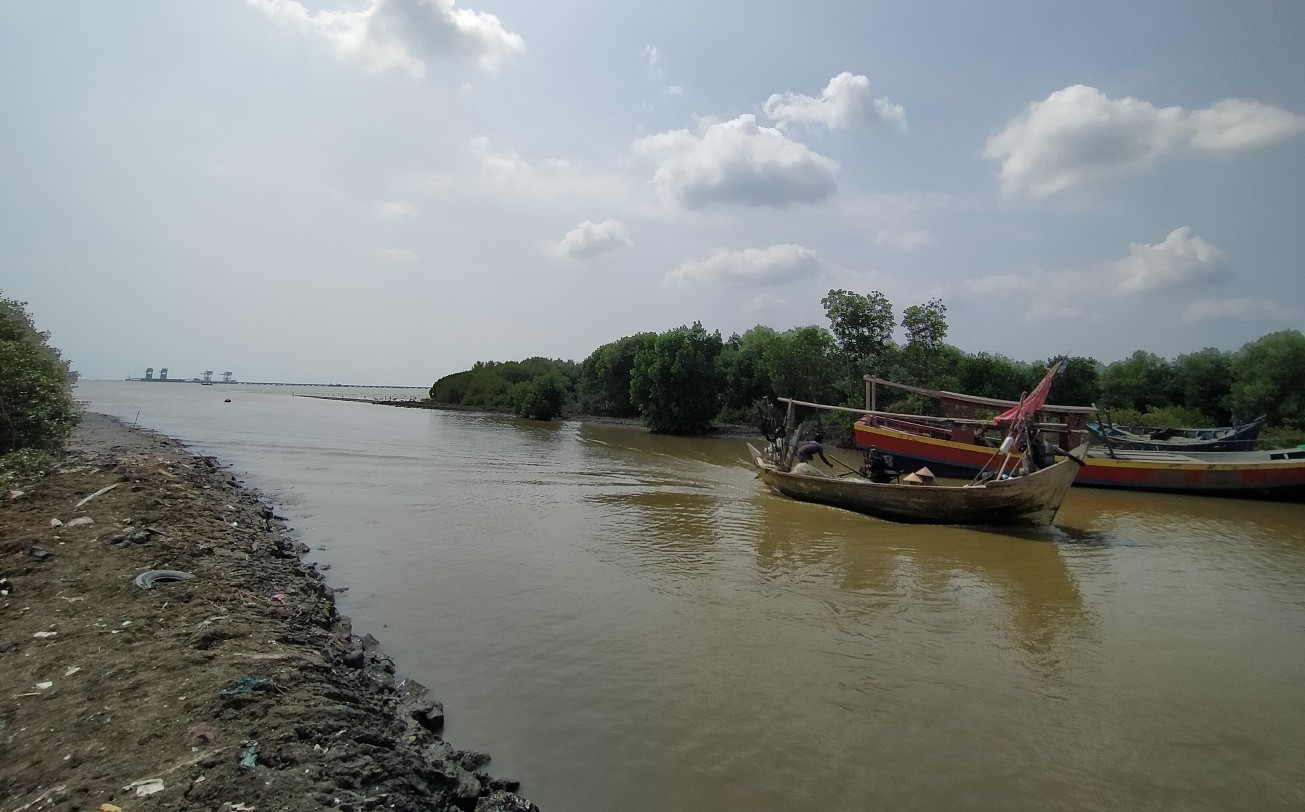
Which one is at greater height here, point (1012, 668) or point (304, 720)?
point (304, 720)

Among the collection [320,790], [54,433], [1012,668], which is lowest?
[1012,668]

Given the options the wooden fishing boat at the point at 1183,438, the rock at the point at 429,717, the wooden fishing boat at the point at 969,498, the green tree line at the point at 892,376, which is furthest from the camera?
the green tree line at the point at 892,376

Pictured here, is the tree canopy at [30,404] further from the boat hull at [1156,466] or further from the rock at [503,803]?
the boat hull at [1156,466]

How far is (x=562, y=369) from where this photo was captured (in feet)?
267

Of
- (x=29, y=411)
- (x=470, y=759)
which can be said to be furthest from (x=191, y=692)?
(x=29, y=411)

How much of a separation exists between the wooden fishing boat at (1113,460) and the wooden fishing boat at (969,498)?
451cm

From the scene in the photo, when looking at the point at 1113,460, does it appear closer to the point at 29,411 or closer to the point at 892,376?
the point at 892,376

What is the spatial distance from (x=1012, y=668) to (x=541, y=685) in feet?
16.1

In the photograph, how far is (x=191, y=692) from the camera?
442cm

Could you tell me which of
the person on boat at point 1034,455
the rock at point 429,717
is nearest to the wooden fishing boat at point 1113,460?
the person on boat at point 1034,455

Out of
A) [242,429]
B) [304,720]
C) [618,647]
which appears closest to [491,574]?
[618,647]

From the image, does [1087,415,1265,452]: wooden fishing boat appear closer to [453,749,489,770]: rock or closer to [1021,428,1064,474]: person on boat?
[1021,428,1064,474]: person on boat

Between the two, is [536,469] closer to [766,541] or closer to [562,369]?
[766,541]

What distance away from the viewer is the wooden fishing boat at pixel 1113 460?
19469 millimetres
